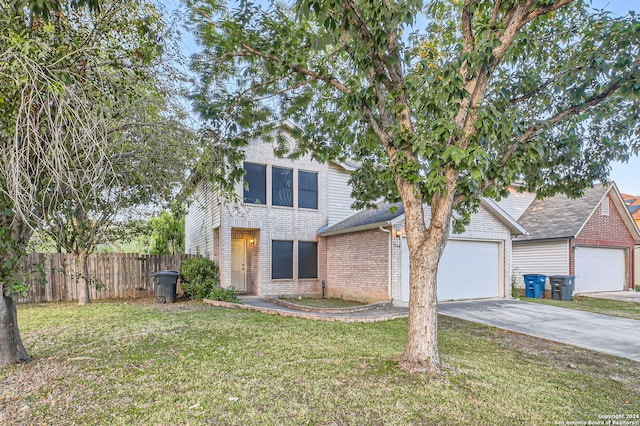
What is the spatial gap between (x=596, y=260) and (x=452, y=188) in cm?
1620

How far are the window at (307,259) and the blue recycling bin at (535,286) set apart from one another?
8434 millimetres

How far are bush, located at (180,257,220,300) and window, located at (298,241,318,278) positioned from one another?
3178mm

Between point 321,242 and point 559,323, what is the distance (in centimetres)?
797

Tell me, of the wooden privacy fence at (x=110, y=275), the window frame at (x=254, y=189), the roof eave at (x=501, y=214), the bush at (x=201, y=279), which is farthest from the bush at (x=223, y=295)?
the roof eave at (x=501, y=214)

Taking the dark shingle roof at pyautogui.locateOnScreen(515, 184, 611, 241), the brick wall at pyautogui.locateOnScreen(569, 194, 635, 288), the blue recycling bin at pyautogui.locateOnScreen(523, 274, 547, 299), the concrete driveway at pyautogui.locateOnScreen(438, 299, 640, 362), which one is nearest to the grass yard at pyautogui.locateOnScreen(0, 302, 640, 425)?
the concrete driveway at pyautogui.locateOnScreen(438, 299, 640, 362)

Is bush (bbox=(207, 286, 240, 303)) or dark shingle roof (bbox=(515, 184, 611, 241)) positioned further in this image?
dark shingle roof (bbox=(515, 184, 611, 241))

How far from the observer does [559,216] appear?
16906mm

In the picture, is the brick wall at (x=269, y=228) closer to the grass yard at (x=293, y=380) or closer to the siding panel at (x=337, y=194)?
the siding panel at (x=337, y=194)

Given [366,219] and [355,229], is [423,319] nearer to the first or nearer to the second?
[355,229]

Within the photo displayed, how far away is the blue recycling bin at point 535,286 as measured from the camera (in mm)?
14430

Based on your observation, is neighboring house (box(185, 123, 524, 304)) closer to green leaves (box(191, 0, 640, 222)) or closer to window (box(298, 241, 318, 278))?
window (box(298, 241, 318, 278))

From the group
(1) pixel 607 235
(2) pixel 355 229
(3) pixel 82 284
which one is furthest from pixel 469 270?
(3) pixel 82 284

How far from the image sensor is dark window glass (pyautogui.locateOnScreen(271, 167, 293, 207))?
13.5 meters

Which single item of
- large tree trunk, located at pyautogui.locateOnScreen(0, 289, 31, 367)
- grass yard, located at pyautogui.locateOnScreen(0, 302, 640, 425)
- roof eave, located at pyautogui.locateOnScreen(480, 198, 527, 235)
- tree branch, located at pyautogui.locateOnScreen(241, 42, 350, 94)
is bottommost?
grass yard, located at pyautogui.locateOnScreen(0, 302, 640, 425)
